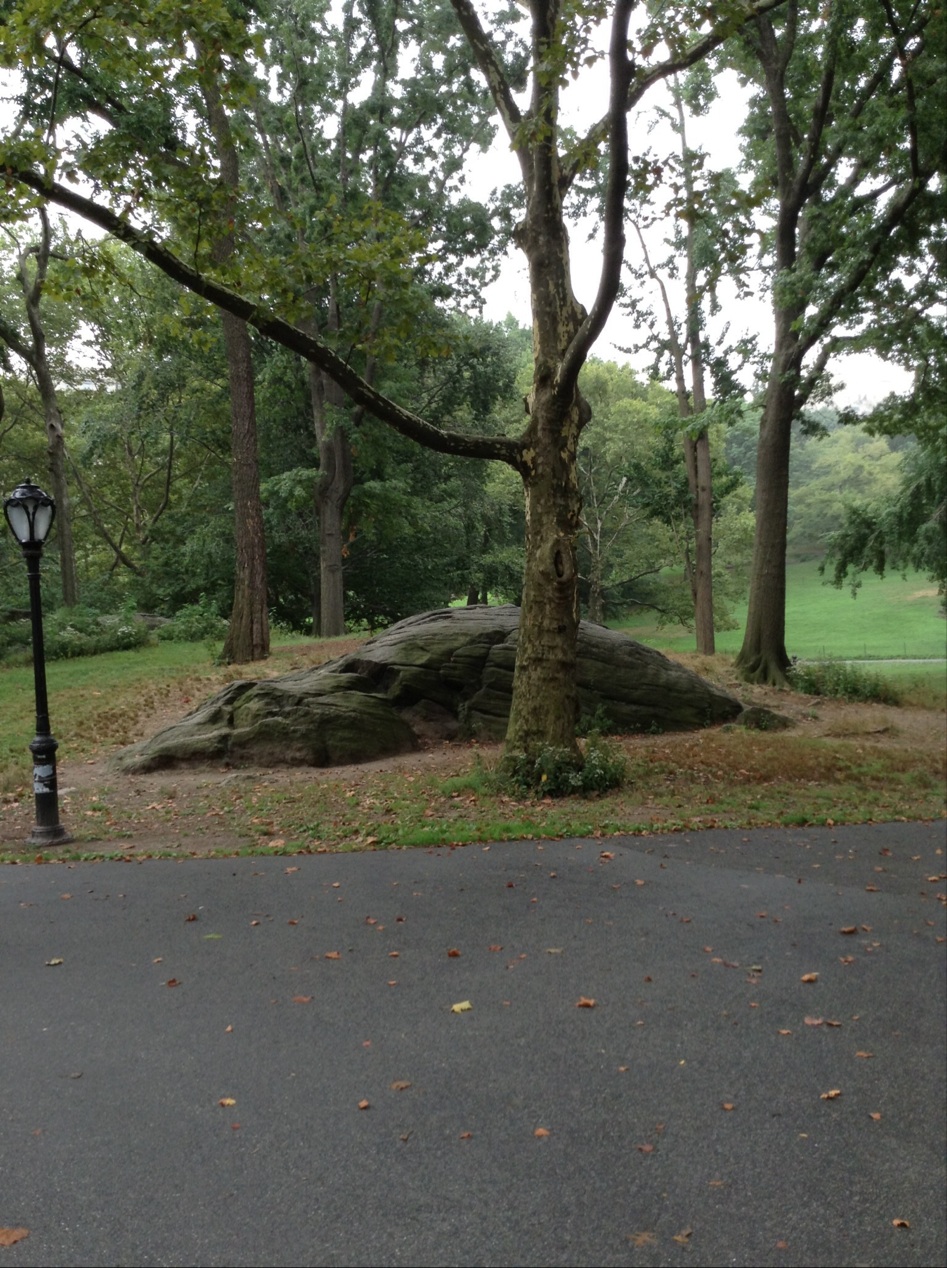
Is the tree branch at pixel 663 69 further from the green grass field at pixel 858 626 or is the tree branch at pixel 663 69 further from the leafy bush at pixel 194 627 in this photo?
the green grass field at pixel 858 626

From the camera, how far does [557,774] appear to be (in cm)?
1031

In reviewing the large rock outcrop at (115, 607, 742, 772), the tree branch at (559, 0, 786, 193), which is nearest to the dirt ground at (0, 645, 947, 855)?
the large rock outcrop at (115, 607, 742, 772)

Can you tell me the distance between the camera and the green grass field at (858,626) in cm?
4194

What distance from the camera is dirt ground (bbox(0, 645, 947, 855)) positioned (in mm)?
9297

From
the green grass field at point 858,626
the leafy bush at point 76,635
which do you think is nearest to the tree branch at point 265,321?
the leafy bush at point 76,635

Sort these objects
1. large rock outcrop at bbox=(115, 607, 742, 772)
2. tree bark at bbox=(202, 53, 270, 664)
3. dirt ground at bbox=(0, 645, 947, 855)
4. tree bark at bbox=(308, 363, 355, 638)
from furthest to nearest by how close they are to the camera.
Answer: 1. tree bark at bbox=(308, 363, 355, 638)
2. tree bark at bbox=(202, 53, 270, 664)
3. large rock outcrop at bbox=(115, 607, 742, 772)
4. dirt ground at bbox=(0, 645, 947, 855)

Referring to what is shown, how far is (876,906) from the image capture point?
688 centimetres

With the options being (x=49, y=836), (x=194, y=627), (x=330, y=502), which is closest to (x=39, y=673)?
(x=49, y=836)

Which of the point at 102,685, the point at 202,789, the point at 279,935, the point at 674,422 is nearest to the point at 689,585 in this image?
the point at 674,422

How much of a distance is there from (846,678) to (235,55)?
1389 centimetres

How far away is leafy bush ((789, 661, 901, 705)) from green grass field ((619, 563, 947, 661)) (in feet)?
65.8

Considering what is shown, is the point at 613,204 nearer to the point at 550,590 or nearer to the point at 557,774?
the point at 550,590

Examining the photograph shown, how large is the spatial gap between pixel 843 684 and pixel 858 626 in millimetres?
37701

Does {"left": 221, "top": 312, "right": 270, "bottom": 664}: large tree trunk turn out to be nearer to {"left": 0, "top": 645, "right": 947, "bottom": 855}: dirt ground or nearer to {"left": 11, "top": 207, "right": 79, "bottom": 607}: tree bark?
{"left": 0, "top": 645, "right": 947, "bottom": 855}: dirt ground
